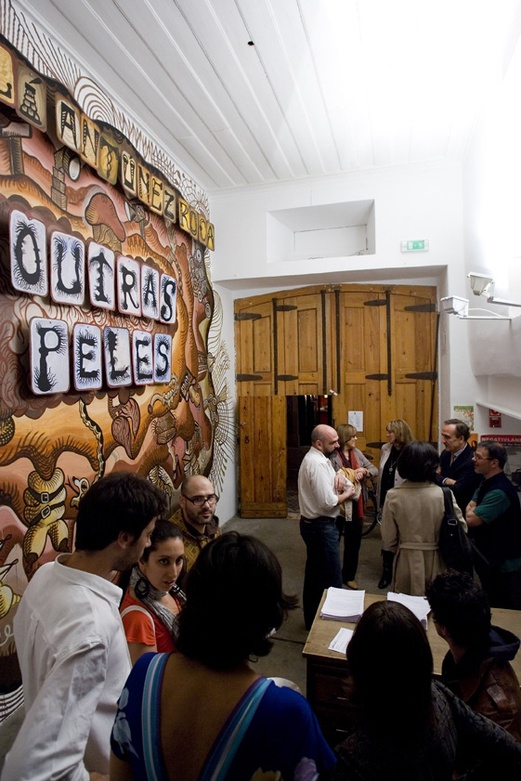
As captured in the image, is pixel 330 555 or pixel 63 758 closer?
pixel 63 758

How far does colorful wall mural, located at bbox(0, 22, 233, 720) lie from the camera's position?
2.36m

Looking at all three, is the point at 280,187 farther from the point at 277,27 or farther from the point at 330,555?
the point at 330,555

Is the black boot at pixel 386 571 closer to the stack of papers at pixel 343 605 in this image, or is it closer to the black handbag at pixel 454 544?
the black handbag at pixel 454 544

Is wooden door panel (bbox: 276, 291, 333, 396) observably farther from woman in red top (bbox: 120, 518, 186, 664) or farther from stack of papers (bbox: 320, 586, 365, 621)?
woman in red top (bbox: 120, 518, 186, 664)

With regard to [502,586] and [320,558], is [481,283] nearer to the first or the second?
[502,586]

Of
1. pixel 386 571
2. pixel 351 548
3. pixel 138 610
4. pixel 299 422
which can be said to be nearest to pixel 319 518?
pixel 351 548

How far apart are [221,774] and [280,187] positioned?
17.5 ft

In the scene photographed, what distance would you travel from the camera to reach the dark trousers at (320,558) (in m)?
3.26

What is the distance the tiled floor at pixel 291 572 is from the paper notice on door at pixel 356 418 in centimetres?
126

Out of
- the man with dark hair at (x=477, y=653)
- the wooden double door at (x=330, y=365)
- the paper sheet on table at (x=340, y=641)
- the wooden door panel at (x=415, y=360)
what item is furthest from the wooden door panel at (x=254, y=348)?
the man with dark hair at (x=477, y=653)

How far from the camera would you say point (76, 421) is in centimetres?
289

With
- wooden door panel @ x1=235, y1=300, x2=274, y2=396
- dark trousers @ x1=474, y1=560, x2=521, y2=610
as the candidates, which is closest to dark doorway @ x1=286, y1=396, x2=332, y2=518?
wooden door panel @ x1=235, y1=300, x2=274, y2=396

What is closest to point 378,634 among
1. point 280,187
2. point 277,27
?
point 277,27

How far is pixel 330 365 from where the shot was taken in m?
5.70
